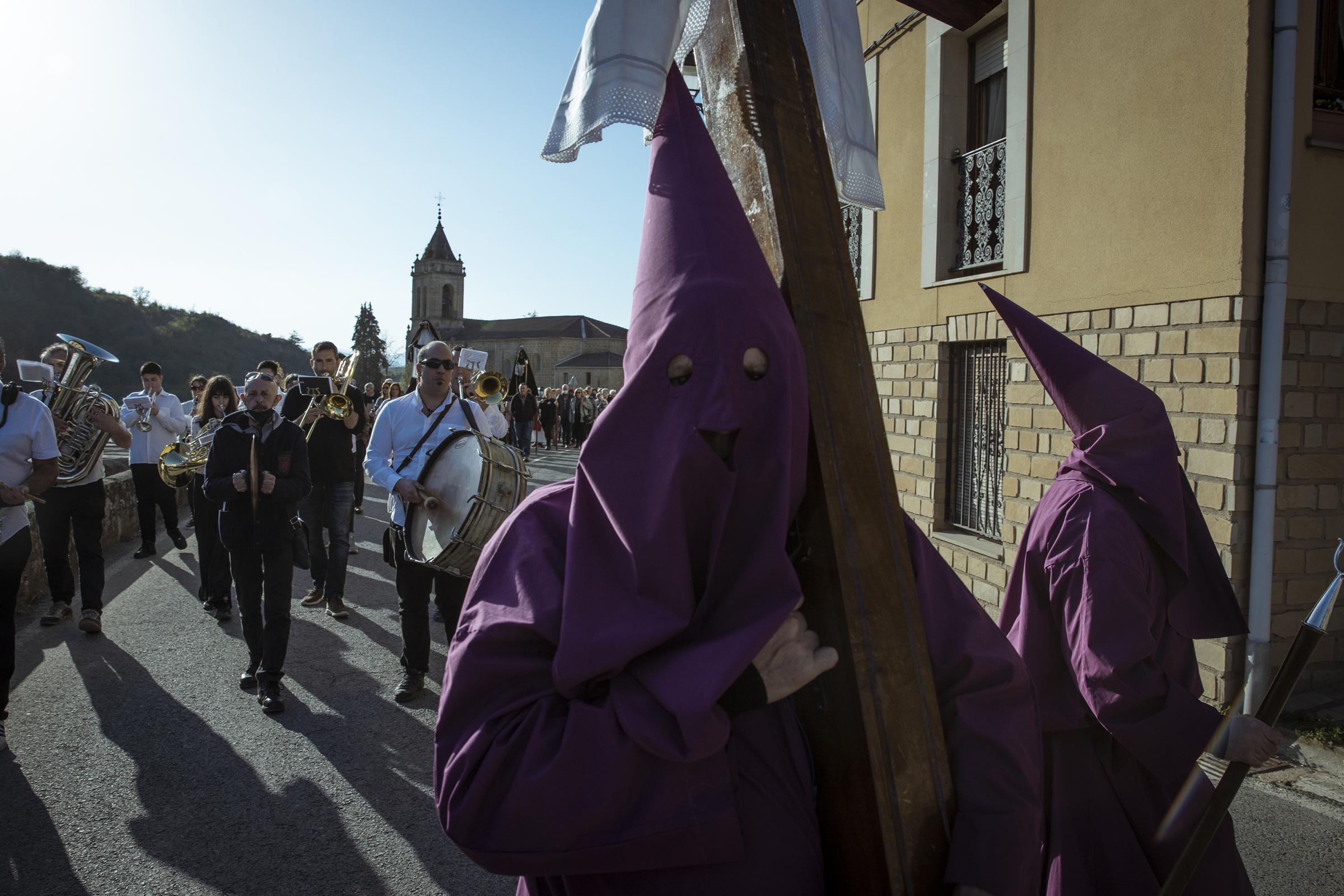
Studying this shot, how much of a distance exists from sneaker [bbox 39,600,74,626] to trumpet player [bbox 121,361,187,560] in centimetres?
200

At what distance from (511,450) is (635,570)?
433 cm

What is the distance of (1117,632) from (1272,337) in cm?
380

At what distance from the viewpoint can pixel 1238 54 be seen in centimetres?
512

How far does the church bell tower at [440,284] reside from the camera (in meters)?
93.2

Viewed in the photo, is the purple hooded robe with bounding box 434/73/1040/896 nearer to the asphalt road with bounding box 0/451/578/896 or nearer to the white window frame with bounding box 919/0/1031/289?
the asphalt road with bounding box 0/451/578/896

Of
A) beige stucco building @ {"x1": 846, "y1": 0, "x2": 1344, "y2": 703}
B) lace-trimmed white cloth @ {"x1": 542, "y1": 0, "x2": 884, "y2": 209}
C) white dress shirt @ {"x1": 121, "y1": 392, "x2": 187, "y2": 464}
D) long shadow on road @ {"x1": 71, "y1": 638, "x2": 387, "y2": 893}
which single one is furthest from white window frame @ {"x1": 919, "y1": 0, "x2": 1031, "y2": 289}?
white dress shirt @ {"x1": 121, "y1": 392, "x2": 187, "y2": 464}

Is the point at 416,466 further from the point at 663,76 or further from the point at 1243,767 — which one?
the point at 1243,767

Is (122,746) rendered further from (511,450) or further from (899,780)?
(899,780)

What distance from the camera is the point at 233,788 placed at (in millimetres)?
4320

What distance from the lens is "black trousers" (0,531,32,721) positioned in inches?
187

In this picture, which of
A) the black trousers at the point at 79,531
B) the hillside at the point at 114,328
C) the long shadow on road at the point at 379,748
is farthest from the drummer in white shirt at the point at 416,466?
the hillside at the point at 114,328

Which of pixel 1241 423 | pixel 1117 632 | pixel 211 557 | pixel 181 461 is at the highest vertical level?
pixel 1241 423

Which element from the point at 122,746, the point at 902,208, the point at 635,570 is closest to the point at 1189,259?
the point at 902,208

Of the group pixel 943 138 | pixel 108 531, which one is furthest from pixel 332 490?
pixel 943 138
